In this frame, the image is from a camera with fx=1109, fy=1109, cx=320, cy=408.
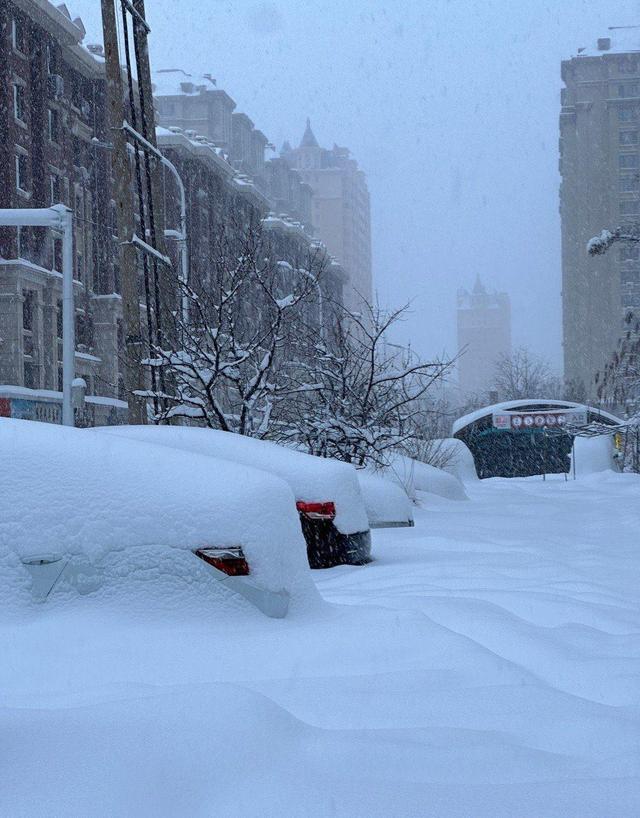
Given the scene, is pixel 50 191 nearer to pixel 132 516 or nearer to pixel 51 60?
pixel 51 60

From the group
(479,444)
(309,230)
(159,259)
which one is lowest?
(479,444)

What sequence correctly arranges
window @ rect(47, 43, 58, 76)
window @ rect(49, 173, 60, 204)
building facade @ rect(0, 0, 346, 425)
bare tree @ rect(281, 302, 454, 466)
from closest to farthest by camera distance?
1. bare tree @ rect(281, 302, 454, 466)
2. building facade @ rect(0, 0, 346, 425)
3. window @ rect(49, 173, 60, 204)
4. window @ rect(47, 43, 58, 76)

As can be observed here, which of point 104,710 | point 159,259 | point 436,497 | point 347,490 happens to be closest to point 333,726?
point 104,710

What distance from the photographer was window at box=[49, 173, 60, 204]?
122 feet

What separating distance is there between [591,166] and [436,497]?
85244 mm

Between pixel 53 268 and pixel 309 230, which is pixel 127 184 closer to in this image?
pixel 53 268

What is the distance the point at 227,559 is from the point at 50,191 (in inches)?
1382

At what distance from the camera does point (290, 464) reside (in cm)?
728

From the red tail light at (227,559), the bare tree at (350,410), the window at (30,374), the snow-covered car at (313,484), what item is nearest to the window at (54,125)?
the window at (30,374)

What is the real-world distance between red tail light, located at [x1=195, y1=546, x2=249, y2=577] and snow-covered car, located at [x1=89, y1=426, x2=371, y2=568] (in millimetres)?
3125

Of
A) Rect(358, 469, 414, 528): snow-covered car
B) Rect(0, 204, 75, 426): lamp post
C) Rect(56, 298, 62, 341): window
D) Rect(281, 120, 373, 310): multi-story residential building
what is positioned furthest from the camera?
Rect(281, 120, 373, 310): multi-story residential building

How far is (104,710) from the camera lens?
306cm

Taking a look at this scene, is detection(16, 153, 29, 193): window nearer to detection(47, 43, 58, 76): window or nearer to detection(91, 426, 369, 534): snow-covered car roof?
detection(47, 43, 58, 76): window

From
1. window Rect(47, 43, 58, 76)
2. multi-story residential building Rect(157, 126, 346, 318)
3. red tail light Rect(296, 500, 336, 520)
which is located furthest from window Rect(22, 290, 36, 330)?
red tail light Rect(296, 500, 336, 520)
